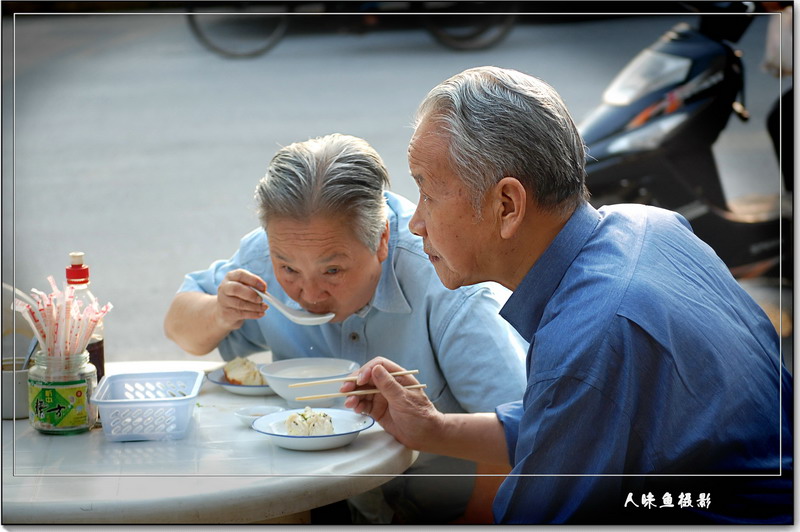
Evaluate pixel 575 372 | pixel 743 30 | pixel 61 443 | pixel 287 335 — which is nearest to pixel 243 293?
pixel 287 335

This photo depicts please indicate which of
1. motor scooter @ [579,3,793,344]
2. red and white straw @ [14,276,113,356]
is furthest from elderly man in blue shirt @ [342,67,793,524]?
red and white straw @ [14,276,113,356]

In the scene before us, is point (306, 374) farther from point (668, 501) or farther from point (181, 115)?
point (668, 501)

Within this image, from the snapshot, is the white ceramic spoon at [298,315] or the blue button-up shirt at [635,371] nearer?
the blue button-up shirt at [635,371]

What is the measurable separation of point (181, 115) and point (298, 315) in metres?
0.53

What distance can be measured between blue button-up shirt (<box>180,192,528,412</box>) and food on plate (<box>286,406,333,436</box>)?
1.10 feet

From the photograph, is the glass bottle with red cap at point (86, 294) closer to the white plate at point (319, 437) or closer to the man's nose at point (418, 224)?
the white plate at point (319, 437)

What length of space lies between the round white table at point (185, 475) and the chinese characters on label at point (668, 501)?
454 millimetres

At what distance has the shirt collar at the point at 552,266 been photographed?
1.50 meters

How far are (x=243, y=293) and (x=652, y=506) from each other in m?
0.99

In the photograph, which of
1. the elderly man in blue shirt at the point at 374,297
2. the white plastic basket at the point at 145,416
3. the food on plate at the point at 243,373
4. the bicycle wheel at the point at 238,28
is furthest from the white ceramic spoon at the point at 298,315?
the bicycle wheel at the point at 238,28

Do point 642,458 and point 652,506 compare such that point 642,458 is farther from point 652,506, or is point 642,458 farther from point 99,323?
point 99,323

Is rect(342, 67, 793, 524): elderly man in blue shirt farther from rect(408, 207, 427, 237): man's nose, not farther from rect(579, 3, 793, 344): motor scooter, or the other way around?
rect(579, 3, 793, 344): motor scooter

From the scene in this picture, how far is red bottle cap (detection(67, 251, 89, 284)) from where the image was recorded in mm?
1896

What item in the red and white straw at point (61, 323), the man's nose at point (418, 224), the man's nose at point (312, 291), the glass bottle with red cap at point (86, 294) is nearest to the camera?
the man's nose at point (418, 224)
